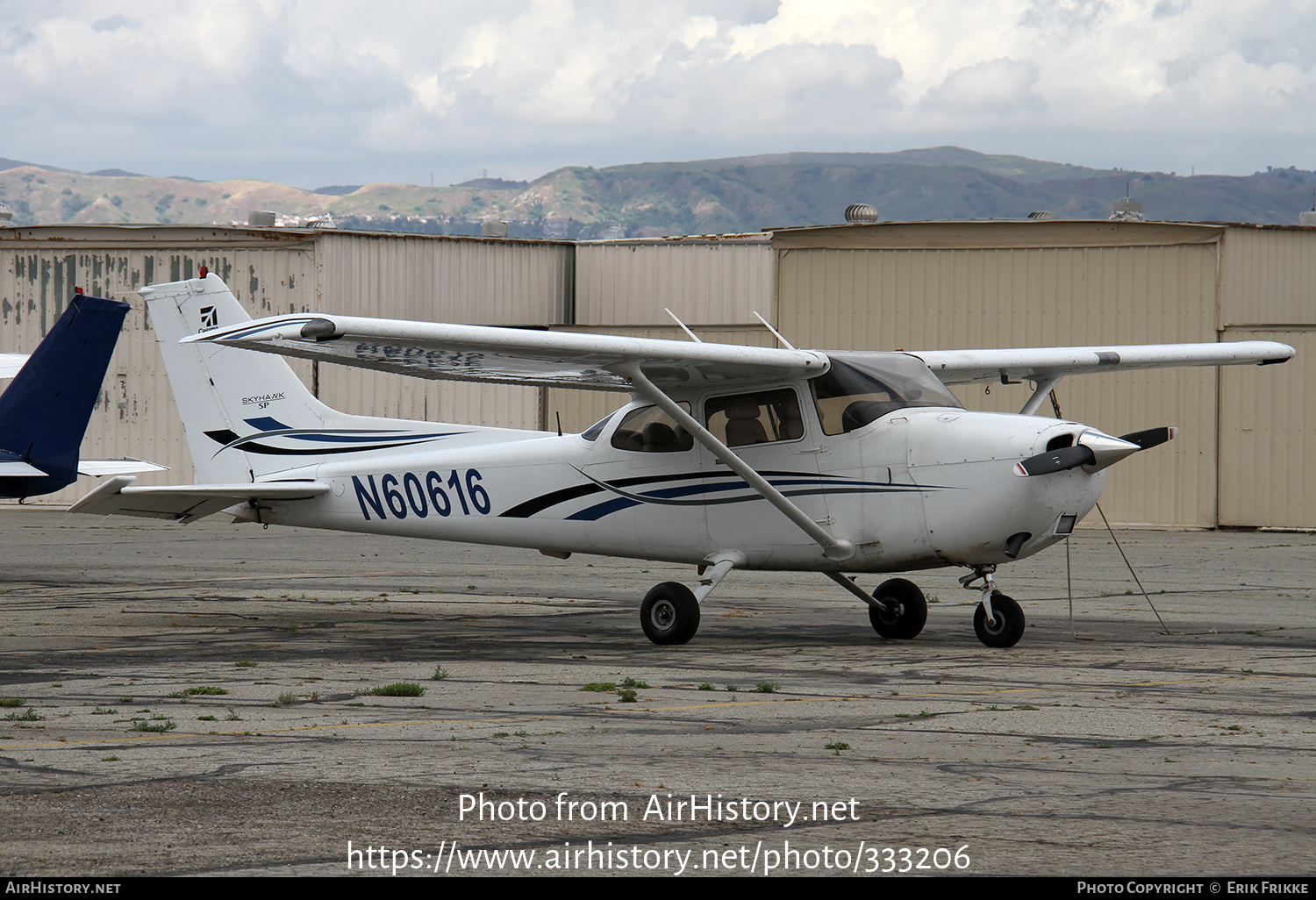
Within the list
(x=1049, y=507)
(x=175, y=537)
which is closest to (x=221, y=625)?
(x=1049, y=507)

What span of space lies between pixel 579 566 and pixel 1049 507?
9.36 meters

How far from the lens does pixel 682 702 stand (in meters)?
7.98

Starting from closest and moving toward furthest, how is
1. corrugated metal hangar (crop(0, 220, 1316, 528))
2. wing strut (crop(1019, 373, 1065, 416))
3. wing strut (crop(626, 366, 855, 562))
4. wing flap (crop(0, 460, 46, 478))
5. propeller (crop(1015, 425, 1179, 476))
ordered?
propeller (crop(1015, 425, 1179, 476)) < wing strut (crop(626, 366, 855, 562)) < wing strut (crop(1019, 373, 1065, 416)) < wing flap (crop(0, 460, 46, 478)) < corrugated metal hangar (crop(0, 220, 1316, 528))

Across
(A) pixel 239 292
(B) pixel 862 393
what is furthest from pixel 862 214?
(B) pixel 862 393

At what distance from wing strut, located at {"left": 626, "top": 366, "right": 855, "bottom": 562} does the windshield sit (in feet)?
2.33

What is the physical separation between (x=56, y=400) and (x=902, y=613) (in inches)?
381

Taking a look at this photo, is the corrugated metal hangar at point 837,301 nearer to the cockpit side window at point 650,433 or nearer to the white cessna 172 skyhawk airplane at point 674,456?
the white cessna 172 skyhawk airplane at point 674,456

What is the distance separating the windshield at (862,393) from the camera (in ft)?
35.7

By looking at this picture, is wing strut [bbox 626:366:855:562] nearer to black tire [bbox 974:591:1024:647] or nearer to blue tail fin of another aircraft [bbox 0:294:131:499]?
black tire [bbox 974:591:1024:647]

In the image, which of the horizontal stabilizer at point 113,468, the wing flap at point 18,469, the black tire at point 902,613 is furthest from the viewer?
the horizontal stabilizer at point 113,468

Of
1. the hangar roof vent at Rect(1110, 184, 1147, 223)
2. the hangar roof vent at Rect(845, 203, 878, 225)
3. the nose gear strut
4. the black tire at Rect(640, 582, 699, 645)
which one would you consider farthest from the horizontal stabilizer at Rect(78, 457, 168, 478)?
the hangar roof vent at Rect(1110, 184, 1147, 223)

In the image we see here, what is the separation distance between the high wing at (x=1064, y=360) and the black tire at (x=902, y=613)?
6.41ft

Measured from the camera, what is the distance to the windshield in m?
10.9

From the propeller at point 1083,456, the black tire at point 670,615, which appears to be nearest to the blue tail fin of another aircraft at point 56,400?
the black tire at point 670,615
